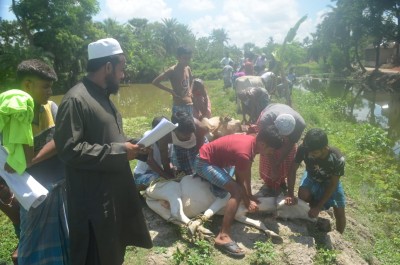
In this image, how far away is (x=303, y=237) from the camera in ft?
12.2

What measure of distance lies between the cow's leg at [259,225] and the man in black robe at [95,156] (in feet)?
5.79

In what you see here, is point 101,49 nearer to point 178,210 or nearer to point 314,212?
point 178,210

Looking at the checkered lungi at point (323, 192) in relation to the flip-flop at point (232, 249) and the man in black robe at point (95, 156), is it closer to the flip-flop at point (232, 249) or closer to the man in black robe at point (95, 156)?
the flip-flop at point (232, 249)

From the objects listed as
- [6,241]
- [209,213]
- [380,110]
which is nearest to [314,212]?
[209,213]

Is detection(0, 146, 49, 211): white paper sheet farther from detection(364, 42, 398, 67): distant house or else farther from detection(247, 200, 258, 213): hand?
detection(364, 42, 398, 67): distant house

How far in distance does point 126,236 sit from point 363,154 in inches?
267

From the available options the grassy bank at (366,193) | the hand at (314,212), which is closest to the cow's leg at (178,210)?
the grassy bank at (366,193)

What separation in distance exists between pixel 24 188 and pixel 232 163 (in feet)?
6.86

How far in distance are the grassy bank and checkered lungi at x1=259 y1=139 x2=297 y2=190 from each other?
1022 millimetres

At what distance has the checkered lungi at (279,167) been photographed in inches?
171

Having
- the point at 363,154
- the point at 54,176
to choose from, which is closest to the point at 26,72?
the point at 54,176

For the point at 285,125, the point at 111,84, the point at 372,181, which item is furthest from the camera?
the point at 372,181

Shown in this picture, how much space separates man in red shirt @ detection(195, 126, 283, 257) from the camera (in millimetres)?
3405

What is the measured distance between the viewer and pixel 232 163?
3691 millimetres
